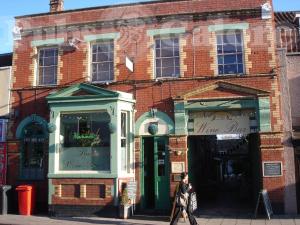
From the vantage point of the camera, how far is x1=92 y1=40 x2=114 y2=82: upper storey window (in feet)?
51.0

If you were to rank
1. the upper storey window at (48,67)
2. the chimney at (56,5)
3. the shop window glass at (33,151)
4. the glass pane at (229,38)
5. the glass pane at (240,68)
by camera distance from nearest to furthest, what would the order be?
the glass pane at (240,68) → the glass pane at (229,38) → the shop window glass at (33,151) → the upper storey window at (48,67) → the chimney at (56,5)

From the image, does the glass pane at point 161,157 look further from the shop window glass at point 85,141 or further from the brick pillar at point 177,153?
the shop window glass at point 85,141

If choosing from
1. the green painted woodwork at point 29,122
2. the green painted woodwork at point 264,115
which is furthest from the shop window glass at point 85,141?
the green painted woodwork at point 264,115

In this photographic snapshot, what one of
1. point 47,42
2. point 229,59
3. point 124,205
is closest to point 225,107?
point 229,59

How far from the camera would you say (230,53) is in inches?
576

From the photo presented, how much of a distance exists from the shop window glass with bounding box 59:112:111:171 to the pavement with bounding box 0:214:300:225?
184cm

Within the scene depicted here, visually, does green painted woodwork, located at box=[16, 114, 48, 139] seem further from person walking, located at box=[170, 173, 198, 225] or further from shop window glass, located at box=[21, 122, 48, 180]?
person walking, located at box=[170, 173, 198, 225]

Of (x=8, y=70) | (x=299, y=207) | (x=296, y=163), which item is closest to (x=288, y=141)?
(x=296, y=163)

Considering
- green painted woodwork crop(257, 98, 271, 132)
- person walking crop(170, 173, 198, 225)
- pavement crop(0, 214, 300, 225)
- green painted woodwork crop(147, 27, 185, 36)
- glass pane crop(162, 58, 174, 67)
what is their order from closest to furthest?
1. person walking crop(170, 173, 198, 225)
2. pavement crop(0, 214, 300, 225)
3. green painted woodwork crop(257, 98, 271, 132)
4. green painted woodwork crop(147, 27, 185, 36)
5. glass pane crop(162, 58, 174, 67)

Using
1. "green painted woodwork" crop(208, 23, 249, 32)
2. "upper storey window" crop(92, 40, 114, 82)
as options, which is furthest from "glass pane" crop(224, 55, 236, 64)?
"upper storey window" crop(92, 40, 114, 82)

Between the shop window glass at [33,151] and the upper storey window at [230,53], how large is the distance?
725 cm

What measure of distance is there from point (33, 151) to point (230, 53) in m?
8.32

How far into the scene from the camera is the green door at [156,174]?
14.4m

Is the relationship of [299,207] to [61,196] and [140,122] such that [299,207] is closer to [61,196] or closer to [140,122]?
[140,122]
